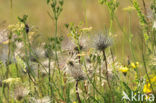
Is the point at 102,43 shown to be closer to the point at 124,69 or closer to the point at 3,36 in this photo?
the point at 124,69

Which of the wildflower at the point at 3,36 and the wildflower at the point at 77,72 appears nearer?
the wildflower at the point at 77,72

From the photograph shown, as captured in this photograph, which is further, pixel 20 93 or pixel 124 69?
pixel 124 69

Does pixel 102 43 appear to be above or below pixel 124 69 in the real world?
above

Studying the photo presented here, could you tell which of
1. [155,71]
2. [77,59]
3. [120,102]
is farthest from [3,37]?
[155,71]

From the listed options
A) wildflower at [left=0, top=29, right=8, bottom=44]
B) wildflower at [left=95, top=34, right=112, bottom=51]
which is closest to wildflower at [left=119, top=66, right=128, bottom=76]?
wildflower at [left=95, top=34, right=112, bottom=51]

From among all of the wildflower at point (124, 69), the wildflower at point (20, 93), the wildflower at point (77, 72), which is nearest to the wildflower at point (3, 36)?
the wildflower at point (20, 93)

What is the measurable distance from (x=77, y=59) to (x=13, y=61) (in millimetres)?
604

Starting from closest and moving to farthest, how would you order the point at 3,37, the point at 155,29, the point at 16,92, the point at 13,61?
the point at 155,29 < the point at 16,92 < the point at 3,37 < the point at 13,61

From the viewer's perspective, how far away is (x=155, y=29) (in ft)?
5.05

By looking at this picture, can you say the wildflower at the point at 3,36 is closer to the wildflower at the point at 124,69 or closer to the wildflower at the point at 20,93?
the wildflower at the point at 20,93

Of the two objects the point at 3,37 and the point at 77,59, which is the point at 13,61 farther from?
the point at 77,59

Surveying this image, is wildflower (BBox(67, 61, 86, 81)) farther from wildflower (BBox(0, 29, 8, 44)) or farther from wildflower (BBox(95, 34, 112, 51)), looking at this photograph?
wildflower (BBox(0, 29, 8, 44))

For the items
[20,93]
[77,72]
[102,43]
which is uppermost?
[102,43]

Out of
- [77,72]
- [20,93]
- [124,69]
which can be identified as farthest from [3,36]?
[124,69]
